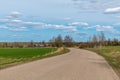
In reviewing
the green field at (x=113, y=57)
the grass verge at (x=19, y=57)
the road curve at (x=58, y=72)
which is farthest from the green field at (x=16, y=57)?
the green field at (x=113, y=57)

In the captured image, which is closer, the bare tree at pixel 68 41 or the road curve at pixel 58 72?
the road curve at pixel 58 72

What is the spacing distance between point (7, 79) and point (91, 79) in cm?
380

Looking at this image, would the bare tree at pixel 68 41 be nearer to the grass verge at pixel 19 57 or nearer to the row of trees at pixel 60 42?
the row of trees at pixel 60 42

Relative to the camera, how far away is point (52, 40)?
16725 centimetres

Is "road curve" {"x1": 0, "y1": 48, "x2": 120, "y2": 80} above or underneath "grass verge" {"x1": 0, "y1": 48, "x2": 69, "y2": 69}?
above

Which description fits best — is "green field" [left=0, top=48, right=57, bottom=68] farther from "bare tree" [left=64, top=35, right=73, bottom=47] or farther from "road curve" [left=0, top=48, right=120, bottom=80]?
"bare tree" [left=64, top=35, right=73, bottom=47]

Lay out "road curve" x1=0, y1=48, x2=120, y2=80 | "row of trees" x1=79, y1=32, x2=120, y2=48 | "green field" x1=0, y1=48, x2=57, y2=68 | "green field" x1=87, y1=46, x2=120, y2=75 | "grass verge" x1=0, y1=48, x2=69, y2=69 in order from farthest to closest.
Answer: "row of trees" x1=79, y1=32, x2=120, y2=48, "green field" x1=0, y1=48, x2=57, y2=68, "grass verge" x1=0, y1=48, x2=69, y2=69, "green field" x1=87, y1=46, x2=120, y2=75, "road curve" x1=0, y1=48, x2=120, y2=80

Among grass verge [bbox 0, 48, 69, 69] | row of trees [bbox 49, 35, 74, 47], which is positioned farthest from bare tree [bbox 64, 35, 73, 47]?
grass verge [bbox 0, 48, 69, 69]

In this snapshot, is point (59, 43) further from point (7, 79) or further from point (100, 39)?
Result: point (7, 79)

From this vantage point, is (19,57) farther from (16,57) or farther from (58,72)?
(58,72)

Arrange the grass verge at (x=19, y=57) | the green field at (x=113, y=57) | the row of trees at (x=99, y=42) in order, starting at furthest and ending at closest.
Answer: the row of trees at (x=99, y=42) → the grass verge at (x=19, y=57) → the green field at (x=113, y=57)

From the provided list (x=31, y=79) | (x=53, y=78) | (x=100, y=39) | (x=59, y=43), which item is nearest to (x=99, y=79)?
(x=53, y=78)

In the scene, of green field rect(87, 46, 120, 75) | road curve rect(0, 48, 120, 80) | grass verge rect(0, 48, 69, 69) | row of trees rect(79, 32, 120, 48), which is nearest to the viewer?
road curve rect(0, 48, 120, 80)

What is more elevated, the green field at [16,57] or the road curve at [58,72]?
the road curve at [58,72]
